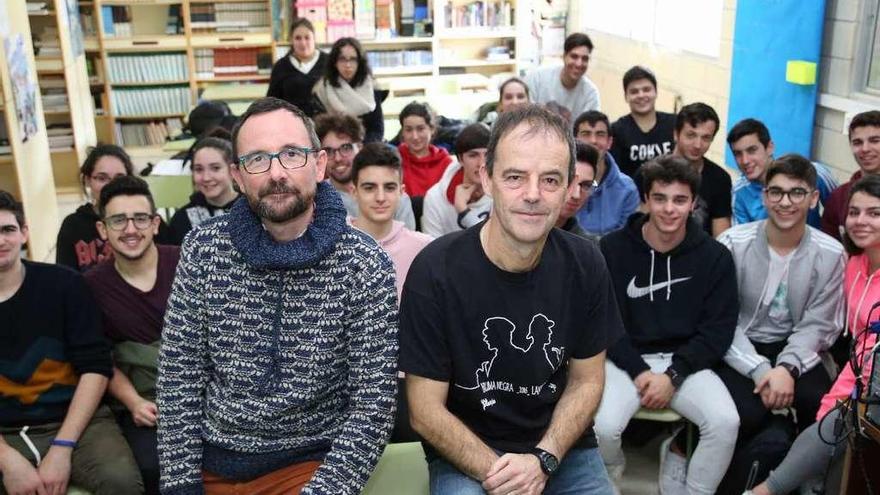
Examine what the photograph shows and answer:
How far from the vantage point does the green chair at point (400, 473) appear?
1972 millimetres

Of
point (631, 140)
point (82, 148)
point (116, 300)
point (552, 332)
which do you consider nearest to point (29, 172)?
point (82, 148)

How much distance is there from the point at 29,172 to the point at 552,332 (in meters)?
4.58

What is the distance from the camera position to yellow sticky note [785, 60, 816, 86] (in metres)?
4.45

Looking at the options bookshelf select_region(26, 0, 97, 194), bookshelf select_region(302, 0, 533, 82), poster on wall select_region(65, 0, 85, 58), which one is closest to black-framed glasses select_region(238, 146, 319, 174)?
bookshelf select_region(26, 0, 97, 194)

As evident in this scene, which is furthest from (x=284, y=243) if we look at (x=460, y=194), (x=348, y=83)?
(x=348, y=83)

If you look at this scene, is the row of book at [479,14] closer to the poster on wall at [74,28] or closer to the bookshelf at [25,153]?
the poster on wall at [74,28]

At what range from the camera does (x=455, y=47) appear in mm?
8766

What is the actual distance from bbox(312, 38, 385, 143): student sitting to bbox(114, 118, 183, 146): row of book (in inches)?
167

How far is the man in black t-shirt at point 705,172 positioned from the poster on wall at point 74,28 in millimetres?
5270

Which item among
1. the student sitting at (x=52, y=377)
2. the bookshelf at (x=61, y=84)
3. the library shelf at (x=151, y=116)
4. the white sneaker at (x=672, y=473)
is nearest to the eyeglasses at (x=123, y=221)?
the student sitting at (x=52, y=377)

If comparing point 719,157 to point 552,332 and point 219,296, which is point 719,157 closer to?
point 552,332

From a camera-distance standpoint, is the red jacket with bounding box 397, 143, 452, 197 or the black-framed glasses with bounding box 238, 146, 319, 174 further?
the red jacket with bounding box 397, 143, 452, 197

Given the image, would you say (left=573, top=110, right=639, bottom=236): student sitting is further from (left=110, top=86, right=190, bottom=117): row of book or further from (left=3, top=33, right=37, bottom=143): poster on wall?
(left=110, top=86, right=190, bottom=117): row of book

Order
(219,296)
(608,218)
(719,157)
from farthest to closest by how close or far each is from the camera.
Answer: (719,157)
(608,218)
(219,296)
